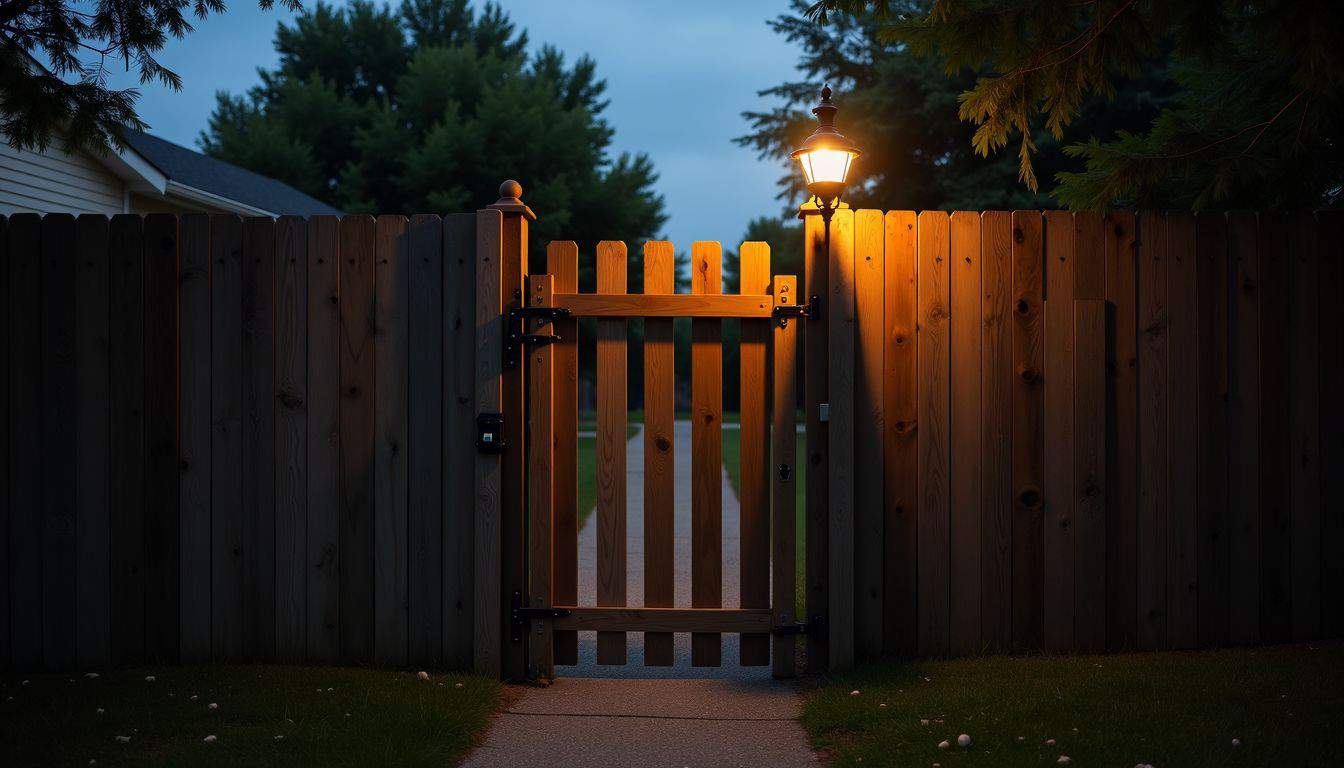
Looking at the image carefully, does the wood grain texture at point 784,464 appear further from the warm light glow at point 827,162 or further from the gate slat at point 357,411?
the gate slat at point 357,411

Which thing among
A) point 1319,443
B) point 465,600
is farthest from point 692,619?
point 1319,443

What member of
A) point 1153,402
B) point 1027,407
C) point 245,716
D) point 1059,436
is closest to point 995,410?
point 1027,407

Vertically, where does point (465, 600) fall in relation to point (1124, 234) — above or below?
below

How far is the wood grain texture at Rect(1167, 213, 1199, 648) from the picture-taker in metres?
4.80

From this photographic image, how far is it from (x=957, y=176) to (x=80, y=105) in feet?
69.3

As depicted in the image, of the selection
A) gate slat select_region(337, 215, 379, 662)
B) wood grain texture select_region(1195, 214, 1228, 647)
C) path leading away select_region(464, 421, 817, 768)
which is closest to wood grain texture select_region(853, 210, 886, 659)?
path leading away select_region(464, 421, 817, 768)

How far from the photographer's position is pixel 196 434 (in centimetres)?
467

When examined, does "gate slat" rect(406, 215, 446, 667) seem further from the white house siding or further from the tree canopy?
the tree canopy

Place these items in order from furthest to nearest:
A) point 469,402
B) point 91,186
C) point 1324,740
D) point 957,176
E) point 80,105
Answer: point 957,176 < point 91,186 < point 80,105 < point 469,402 < point 1324,740

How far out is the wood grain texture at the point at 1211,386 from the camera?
4.81 m

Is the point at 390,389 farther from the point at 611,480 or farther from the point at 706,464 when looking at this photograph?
the point at 706,464

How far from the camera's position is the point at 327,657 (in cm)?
469

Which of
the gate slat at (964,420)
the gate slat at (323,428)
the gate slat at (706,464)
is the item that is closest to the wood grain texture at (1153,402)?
the gate slat at (964,420)

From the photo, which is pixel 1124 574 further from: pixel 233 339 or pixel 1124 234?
pixel 233 339
